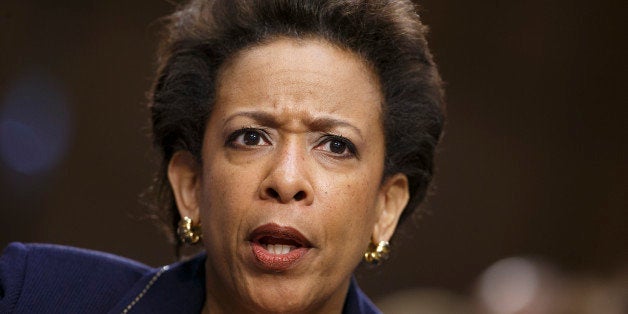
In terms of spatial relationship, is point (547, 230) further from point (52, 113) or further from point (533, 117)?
point (52, 113)

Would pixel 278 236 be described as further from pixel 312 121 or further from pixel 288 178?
pixel 312 121

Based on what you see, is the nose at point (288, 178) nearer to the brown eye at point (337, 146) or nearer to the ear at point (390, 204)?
the brown eye at point (337, 146)

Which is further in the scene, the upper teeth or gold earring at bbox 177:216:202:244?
gold earring at bbox 177:216:202:244

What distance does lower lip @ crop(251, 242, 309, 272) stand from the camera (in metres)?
2.49

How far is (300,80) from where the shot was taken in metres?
2.59

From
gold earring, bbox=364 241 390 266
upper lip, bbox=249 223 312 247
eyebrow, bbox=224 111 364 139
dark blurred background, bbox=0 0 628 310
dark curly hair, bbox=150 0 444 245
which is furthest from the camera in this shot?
dark blurred background, bbox=0 0 628 310

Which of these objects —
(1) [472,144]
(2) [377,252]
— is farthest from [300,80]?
(1) [472,144]

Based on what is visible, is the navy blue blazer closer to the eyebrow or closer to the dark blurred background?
the eyebrow

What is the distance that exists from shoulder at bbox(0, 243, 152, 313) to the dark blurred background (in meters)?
2.37

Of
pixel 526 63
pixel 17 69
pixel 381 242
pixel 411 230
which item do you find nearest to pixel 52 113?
pixel 17 69

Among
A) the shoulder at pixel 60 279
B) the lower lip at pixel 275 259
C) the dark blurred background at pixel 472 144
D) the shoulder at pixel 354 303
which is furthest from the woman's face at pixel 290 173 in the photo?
the dark blurred background at pixel 472 144

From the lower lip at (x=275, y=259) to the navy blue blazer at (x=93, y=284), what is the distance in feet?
1.47

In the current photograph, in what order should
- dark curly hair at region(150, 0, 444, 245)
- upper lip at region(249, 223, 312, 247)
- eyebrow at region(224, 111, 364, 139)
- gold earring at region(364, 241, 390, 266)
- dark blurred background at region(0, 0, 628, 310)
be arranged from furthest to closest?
dark blurred background at region(0, 0, 628, 310), gold earring at region(364, 241, 390, 266), dark curly hair at region(150, 0, 444, 245), eyebrow at region(224, 111, 364, 139), upper lip at region(249, 223, 312, 247)

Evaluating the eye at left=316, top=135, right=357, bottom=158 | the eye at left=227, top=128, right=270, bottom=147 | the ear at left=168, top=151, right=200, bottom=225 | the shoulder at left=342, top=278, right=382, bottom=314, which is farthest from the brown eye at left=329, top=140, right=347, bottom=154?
the shoulder at left=342, top=278, right=382, bottom=314
